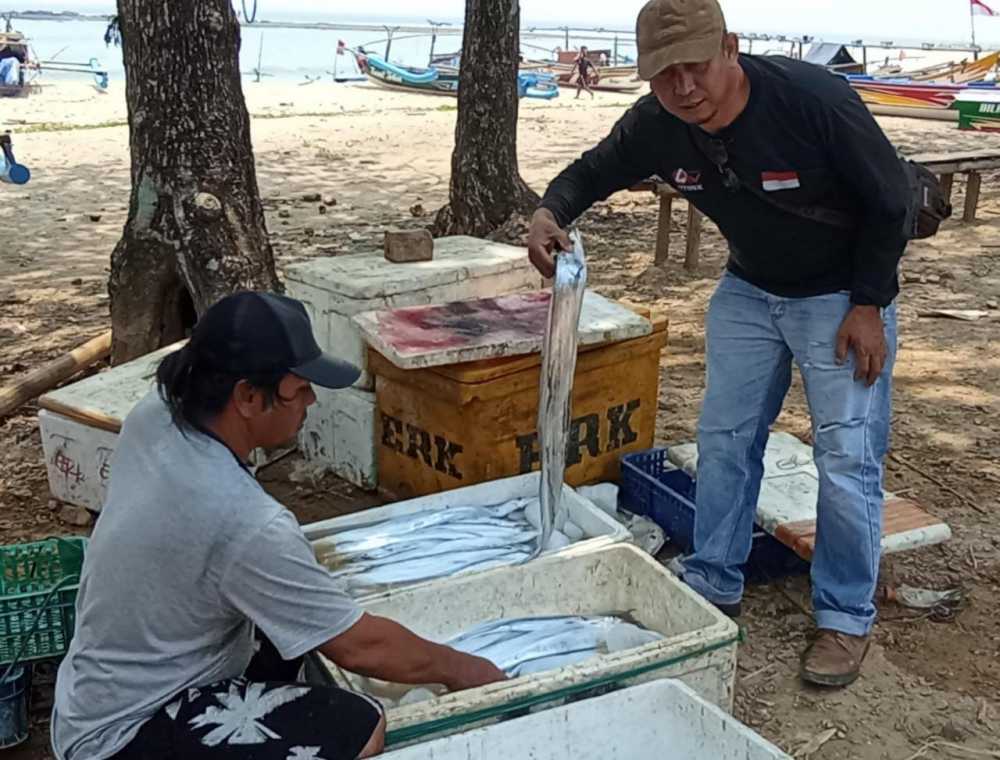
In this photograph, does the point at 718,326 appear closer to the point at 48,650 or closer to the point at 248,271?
the point at 48,650

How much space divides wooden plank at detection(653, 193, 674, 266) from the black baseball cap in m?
6.42

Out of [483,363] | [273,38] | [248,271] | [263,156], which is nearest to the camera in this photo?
[483,363]

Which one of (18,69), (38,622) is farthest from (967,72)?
(38,622)

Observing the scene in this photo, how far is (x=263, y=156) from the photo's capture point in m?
15.5

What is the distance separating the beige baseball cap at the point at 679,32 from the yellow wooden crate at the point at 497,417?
151 cm

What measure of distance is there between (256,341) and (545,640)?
1.34m

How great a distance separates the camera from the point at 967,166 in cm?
1020

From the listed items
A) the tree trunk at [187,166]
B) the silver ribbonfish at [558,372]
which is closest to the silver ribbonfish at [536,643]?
the silver ribbonfish at [558,372]

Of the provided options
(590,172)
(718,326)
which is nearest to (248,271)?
(590,172)

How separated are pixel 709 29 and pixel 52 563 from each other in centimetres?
268

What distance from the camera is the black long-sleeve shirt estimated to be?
312 cm

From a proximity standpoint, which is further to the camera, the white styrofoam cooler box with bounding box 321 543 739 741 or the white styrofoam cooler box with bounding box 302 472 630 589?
the white styrofoam cooler box with bounding box 302 472 630 589

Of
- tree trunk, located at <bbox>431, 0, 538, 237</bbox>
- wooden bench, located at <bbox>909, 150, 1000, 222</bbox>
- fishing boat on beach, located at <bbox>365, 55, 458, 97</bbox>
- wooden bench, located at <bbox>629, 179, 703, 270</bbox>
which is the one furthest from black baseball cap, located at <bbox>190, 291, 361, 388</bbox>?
fishing boat on beach, located at <bbox>365, 55, 458, 97</bbox>

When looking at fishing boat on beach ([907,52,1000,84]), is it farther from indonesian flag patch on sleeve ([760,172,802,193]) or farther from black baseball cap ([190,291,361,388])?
black baseball cap ([190,291,361,388])
